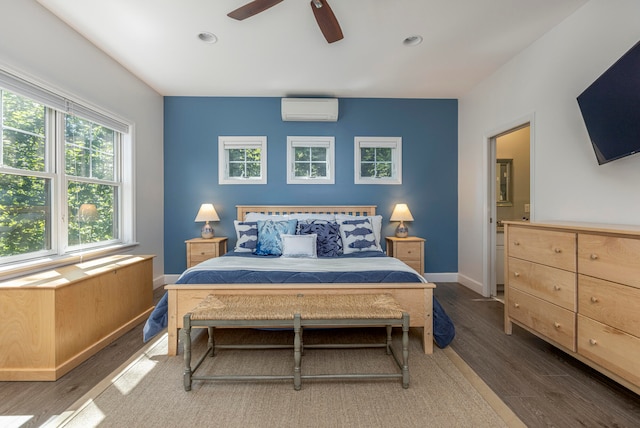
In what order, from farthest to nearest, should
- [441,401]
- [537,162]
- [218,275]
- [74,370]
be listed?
[537,162], [218,275], [74,370], [441,401]

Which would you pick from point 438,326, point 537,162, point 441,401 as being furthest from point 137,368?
point 537,162

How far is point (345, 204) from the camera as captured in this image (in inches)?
170

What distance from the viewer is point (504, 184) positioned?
4.40 m

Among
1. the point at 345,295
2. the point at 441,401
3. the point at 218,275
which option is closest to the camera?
the point at 441,401

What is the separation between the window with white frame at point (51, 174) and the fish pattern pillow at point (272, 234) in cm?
174

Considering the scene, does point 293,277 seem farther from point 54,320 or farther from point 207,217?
point 207,217

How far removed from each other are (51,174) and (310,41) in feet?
8.74

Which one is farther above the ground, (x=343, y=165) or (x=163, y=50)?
(x=163, y=50)

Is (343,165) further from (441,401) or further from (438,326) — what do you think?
(441,401)

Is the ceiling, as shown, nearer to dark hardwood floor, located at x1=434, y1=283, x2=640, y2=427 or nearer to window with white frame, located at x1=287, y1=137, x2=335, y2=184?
window with white frame, located at x1=287, y1=137, x2=335, y2=184

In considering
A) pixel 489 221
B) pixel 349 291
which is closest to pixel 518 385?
pixel 349 291

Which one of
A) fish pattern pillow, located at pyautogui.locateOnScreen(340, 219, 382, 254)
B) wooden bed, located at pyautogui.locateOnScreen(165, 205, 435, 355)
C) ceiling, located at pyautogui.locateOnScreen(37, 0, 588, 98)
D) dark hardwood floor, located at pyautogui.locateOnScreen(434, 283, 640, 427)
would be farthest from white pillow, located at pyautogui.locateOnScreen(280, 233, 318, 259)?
ceiling, located at pyautogui.locateOnScreen(37, 0, 588, 98)

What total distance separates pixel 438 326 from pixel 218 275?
72.7 inches

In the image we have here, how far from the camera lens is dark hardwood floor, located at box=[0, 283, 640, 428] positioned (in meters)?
1.59
